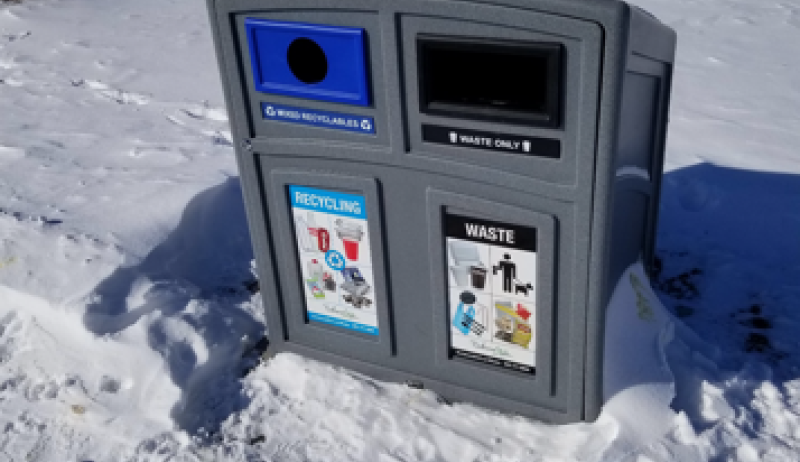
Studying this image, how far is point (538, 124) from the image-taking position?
215 centimetres

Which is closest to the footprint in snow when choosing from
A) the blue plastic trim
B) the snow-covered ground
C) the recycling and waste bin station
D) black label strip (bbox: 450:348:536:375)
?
the snow-covered ground

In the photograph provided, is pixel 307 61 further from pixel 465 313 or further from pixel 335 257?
pixel 465 313

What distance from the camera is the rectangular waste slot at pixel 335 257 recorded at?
8.70ft

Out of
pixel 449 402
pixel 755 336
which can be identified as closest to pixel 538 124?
pixel 449 402

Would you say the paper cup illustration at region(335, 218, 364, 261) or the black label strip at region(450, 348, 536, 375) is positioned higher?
the paper cup illustration at region(335, 218, 364, 261)

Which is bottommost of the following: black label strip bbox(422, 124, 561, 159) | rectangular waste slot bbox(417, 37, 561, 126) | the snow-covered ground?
the snow-covered ground

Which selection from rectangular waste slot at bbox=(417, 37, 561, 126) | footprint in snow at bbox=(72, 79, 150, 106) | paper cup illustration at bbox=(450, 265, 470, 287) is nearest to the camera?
rectangular waste slot at bbox=(417, 37, 561, 126)

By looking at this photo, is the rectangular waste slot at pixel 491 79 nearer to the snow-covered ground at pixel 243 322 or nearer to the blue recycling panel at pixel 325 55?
the blue recycling panel at pixel 325 55

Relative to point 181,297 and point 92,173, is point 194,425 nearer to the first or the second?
point 181,297

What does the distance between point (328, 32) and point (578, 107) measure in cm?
74

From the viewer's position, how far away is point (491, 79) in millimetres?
2221

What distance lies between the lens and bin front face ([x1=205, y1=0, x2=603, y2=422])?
7.06ft

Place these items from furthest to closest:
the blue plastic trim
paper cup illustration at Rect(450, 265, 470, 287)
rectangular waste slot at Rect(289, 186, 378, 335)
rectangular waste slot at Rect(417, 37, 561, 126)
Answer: rectangular waste slot at Rect(289, 186, 378, 335) → paper cup illustration at Rect(450, 265, 470, 287) → the blue plastic trim → rectangular waste slot at Rect(417, 37, 561, 126)

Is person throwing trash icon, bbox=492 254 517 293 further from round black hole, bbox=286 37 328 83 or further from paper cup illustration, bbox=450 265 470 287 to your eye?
round black hole, bbox=286 37 328 83
